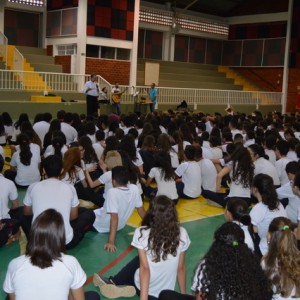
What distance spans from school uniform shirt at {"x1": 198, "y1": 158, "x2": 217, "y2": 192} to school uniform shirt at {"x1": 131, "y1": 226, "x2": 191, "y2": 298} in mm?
3727

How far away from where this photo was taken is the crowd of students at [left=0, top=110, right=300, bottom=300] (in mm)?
2600

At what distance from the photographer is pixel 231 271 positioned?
254 cm

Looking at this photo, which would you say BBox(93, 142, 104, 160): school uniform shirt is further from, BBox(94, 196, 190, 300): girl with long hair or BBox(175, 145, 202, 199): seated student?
BBox(94, 196, 190, 300): girl with long hair

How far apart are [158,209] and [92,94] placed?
11.6 meters

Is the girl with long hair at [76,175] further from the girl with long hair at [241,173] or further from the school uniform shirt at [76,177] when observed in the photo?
the girl with long hair at [241,173]

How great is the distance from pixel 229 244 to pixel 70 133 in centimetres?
642

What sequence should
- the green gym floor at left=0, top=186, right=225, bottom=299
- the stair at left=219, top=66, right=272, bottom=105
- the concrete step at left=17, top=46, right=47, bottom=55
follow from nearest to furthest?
1. the green gym floor at left=0, top=186, right=225, bottom=299
2. the concrete step at left=17, top=46, right=47, bottom=55
3. the stair at left=219, top=66, right=272, bottom=105

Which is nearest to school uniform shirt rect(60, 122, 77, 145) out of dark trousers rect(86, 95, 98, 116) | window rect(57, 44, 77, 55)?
dark trousers rect(86, 95, 98, 116)

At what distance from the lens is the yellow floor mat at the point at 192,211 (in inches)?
239

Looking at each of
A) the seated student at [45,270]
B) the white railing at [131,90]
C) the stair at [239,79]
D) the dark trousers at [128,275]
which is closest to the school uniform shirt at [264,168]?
the dark trousers at [128,275]

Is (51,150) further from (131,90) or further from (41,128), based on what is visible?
(131,90)

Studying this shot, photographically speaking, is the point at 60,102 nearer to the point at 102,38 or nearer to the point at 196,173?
the point at 102,38

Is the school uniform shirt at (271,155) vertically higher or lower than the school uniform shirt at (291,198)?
higher

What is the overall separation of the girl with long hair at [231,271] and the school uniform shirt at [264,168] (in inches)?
148
